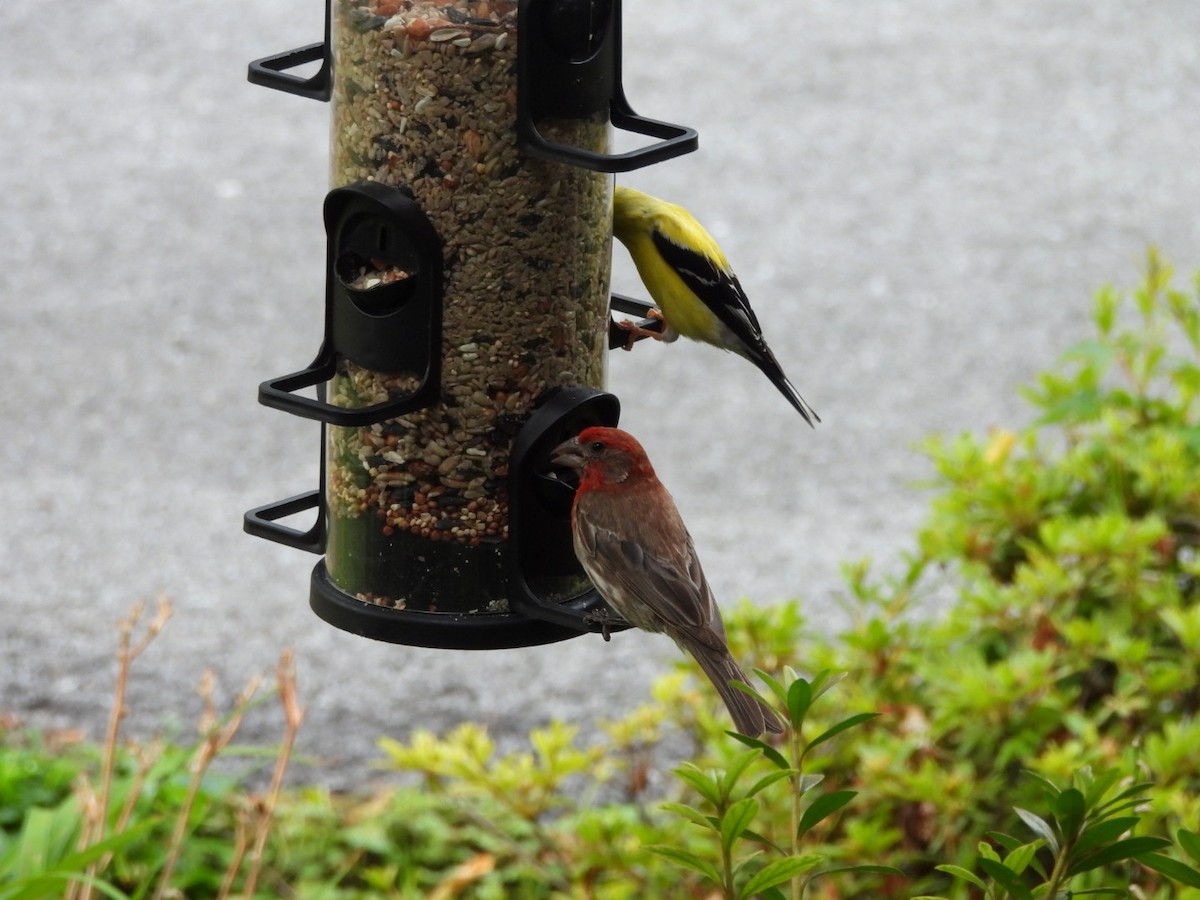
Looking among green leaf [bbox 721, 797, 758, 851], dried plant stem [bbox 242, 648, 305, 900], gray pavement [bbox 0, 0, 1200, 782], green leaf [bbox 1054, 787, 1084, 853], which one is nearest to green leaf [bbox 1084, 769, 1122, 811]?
green leaf [bbox 1054, 787, 1084, 853]

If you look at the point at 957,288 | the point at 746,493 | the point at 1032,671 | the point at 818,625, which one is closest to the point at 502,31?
the point at 1032,671

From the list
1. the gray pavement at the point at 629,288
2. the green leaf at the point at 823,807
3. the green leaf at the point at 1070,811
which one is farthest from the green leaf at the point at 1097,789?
the gray pavement at the point at 629,288

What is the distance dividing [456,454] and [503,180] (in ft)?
1.83

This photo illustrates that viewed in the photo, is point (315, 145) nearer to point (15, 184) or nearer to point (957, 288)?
point (15, 184)

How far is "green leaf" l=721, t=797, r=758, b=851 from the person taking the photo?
2021 mm

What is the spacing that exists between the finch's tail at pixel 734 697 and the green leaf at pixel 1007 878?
1.48 metres

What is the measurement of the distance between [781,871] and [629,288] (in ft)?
25.0

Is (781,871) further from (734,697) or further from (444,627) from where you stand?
(734,697)

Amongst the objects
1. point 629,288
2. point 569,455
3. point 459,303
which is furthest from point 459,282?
point 629,288

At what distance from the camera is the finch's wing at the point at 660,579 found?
358cm

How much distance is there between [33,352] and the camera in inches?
354

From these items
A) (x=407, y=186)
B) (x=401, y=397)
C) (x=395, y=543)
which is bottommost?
(x=395, y=543)

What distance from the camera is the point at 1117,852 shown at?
6.69 feet

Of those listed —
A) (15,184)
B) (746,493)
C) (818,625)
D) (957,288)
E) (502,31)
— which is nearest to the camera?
(502,31)
